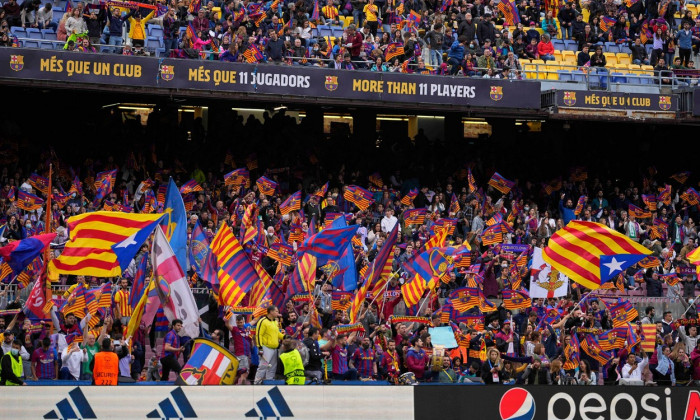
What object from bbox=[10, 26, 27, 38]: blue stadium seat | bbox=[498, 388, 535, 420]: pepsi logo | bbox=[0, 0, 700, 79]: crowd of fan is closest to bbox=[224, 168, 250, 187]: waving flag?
bbox=[0, 0, 700, 79]: crowd of fan

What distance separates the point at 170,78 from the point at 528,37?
1067 centimetres

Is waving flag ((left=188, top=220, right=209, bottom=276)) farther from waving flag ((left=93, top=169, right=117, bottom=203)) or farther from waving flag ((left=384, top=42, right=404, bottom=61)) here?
waving flag ((left=384, top=42, right=404, bottom=61))

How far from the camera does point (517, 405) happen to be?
707 inches

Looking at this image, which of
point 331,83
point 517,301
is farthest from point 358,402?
point 331,83

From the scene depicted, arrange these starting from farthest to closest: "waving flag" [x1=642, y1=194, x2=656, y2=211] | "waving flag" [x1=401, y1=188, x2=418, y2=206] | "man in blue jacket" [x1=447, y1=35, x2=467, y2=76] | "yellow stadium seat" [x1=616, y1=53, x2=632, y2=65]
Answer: "yellow stadium seat" [x1=616, y1=53, x2=632, y2=65], "waving flag" [x1=642, y1=194, x2=656, y2=211], "man in blue jacket" [x1=447, y1=35, x2=467, y2=76], "waving flag" [x1=401, y1=188, x2=418, y2=206]

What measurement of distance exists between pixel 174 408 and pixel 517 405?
185 inches

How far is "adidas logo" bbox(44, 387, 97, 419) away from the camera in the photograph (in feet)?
54.1

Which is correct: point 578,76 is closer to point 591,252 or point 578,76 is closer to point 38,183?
point 591,252

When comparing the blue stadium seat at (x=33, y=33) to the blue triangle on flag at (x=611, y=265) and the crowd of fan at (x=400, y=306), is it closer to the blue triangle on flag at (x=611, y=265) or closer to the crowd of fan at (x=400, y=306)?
the crowd of fan at (x=400, y=306)

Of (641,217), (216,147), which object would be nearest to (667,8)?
(641,217)

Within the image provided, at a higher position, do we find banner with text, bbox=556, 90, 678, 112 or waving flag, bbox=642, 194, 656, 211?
banner with text, bbox=556, 90, 678, 112

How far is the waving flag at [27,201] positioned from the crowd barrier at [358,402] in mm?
11251

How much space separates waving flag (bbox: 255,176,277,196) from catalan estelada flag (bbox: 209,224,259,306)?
8181 mm

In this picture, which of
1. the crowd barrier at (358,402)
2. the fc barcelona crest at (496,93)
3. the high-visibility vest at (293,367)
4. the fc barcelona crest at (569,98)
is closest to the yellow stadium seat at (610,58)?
the fc barcelona crest at (569,98)
